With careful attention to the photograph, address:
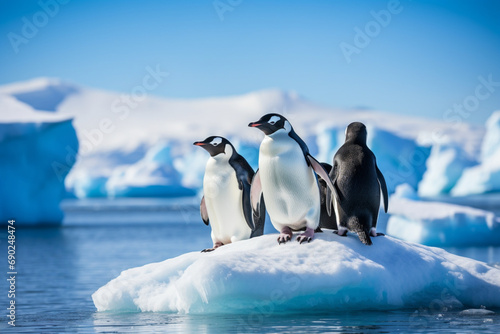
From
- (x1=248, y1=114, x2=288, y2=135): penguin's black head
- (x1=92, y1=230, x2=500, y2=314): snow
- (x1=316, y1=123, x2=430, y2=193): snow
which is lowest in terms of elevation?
(x1=316, y1=123, x2=430, y2=193): snow

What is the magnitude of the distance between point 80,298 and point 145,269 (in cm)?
195

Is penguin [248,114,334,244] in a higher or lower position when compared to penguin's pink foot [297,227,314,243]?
higher

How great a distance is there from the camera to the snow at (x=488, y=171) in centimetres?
5099

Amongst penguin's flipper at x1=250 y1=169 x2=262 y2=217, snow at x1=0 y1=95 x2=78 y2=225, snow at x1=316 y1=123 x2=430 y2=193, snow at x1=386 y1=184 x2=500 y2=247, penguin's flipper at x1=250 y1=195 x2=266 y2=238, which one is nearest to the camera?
penguin's flipper at x1=250 y1=169 x2=262 y2=217

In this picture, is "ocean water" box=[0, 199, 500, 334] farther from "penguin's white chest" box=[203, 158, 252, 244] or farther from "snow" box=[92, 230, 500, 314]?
"penguin's white chest" box=[203, 158, 252, 244]

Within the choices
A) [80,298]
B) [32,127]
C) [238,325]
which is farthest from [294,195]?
[32,127]

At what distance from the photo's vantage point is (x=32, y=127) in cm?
2502

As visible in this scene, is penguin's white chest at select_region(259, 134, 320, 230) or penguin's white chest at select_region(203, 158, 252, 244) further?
penguin's white chest at select_region(203, 158, 252, 244)

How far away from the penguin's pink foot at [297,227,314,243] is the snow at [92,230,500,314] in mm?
56

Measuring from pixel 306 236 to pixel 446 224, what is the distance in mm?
10479

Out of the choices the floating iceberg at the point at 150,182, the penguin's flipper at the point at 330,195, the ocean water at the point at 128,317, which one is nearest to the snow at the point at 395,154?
the floating iceberg at the point at 150,182

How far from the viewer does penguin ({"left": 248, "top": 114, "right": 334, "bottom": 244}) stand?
6.56 meters

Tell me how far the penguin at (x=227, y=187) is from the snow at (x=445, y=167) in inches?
1948

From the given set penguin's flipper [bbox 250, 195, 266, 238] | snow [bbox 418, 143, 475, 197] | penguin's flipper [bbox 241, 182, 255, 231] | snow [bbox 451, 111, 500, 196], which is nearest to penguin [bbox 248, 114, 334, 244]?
penguin's flipper [bbox 241, 182, 255, 231]
